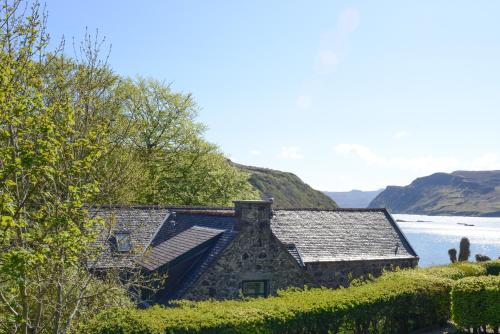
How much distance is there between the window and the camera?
2181 cm

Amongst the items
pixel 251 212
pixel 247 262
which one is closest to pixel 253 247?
pixel 247 262

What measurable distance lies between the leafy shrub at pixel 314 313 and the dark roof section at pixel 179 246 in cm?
642

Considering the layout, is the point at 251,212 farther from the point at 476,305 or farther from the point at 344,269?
the point at 476,305

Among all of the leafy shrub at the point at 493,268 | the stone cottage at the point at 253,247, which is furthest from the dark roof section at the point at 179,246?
the leafy shrub at the point at 493,268

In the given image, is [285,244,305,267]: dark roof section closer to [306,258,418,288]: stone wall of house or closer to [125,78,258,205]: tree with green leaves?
[306,258,418,288]: stone wall of house

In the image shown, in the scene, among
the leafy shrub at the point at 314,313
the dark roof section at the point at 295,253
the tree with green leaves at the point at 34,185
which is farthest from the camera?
the dark roof section at the point at 295,253

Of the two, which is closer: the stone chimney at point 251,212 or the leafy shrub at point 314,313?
the leafy shrub at point 314,313

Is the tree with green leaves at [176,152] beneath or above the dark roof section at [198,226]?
above

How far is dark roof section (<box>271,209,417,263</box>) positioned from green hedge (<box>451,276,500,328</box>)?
8.21 metres

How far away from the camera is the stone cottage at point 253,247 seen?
70.1 ft

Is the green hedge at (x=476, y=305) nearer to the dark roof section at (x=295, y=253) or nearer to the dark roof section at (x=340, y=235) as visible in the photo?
the dark roof section at (x=295, y=253)

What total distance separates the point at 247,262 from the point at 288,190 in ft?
537

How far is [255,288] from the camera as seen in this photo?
2211 centimetres

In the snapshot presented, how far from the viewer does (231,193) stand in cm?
4725
